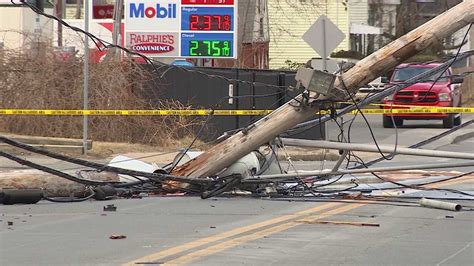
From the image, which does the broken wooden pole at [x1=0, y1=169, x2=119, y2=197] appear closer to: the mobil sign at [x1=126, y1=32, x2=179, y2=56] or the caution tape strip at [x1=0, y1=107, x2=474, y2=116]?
the caution tape strip at [x1=0, y1=107, x2=474, y2=116]

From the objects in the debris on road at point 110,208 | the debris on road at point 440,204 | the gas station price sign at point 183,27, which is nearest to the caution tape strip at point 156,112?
the gas station price sign at point 183,27

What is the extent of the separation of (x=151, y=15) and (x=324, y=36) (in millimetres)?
7569

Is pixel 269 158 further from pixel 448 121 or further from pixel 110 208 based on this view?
pixel 448 121

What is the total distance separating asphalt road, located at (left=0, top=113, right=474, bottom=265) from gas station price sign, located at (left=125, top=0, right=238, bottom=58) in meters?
12.1

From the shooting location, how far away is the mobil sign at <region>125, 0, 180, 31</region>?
23.2 metres

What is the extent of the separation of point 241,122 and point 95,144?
461 centimetres

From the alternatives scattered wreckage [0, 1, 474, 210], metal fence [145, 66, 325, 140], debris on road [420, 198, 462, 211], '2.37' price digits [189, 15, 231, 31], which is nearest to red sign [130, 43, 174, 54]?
'2.37' price digits [189, 15, 231, 31]

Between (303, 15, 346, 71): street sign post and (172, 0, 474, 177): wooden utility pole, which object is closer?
(172, 0, 474, 177): wooden utility pole

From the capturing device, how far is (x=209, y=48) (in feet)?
75.6

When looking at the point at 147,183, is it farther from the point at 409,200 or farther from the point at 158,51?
the point at 158,51

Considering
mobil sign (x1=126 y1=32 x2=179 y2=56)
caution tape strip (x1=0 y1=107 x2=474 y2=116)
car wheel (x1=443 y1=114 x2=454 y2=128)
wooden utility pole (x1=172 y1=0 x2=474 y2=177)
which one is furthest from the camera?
car wheel (x1=443 y1=114 x2=454 y2=128)

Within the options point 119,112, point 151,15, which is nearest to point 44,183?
point 119,112

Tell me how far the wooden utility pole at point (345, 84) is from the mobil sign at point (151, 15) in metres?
12.4

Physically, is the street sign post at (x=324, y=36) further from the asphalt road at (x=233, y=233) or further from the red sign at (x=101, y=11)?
the red sign at (x=101, y=11)
